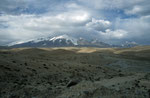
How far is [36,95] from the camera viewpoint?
10422 millimetres

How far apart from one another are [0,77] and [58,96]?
6.65 metres

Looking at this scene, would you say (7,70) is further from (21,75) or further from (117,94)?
(117,94)

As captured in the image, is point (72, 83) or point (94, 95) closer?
point (94, 95)

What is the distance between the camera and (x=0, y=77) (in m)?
13.7

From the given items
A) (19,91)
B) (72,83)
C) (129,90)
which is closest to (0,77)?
(19,91)

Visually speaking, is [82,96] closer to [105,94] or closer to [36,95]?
[105,94]

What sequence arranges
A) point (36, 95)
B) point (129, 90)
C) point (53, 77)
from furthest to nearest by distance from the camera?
point (53, 77) < point (129, 90) < point (36, 95)

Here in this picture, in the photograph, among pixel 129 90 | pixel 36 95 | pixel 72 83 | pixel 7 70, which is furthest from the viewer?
pixel 7 70

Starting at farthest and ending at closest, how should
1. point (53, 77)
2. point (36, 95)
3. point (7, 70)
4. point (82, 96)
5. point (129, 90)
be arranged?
point (53, 77), point (7, 70), point (129, 90), point (36, 95), point (82, 96)

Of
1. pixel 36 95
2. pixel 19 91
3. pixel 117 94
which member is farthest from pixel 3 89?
pixel 117 94

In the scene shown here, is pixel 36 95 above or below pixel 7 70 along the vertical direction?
below

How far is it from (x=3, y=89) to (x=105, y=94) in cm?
737

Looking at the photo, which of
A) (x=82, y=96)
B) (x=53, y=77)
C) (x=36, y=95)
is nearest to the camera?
(x=82, y=96)

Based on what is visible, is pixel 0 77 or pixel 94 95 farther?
pixel 0 77
